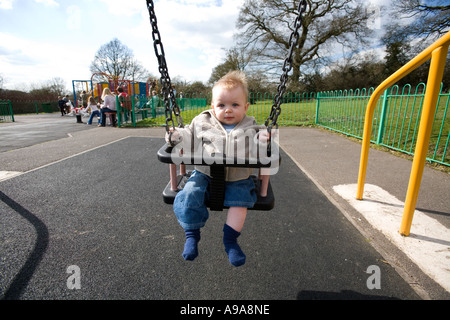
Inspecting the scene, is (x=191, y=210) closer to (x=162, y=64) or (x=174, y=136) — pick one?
(x=174, y=136)

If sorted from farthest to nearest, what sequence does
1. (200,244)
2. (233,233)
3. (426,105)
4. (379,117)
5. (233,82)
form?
(379,117) → (200,244) → (426,105) → (233,82) → (233,233)

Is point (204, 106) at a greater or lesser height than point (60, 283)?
greater

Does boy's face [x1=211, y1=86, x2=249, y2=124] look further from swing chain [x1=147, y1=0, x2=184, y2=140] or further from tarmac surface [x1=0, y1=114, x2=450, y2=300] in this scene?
tarmac surface [x1=0, y1=114, x2=450, y2=300]

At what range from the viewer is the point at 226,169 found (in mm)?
1680

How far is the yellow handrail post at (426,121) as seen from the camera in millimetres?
2008

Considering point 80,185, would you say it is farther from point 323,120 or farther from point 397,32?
point 397,32

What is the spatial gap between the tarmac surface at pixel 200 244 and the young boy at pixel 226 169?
56 centimetres

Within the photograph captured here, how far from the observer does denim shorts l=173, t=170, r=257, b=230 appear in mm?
1565

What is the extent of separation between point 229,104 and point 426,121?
5.68 feet

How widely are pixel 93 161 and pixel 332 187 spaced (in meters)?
4.38

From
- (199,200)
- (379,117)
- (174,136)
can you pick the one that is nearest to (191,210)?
(199,200)

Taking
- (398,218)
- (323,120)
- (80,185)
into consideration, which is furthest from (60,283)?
(323,120)

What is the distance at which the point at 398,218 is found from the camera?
2623 millimetres

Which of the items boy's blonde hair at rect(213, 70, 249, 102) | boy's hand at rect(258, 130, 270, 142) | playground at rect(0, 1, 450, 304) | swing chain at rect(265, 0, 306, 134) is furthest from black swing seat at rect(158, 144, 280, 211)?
boy's blonde hair at rect(213, 70, 249, 102)
